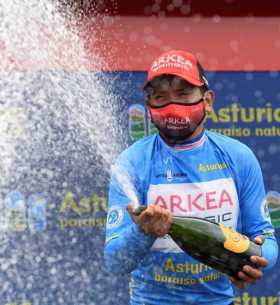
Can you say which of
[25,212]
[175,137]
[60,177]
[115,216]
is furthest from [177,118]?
[25,212]

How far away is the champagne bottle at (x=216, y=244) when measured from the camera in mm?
2336

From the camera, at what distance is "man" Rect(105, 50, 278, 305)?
2469 millimetres

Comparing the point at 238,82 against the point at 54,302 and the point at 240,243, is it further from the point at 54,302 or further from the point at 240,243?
the point at 240,243

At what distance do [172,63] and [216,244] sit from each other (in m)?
0.74

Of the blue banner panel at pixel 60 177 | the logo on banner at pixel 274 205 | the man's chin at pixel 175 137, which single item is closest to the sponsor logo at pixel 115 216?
the man's chin at pixel 175 137

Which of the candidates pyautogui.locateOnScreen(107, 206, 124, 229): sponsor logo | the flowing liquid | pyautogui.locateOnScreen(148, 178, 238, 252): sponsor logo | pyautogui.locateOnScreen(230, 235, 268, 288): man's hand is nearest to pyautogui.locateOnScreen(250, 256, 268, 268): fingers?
pyautogui.locateOnScreen(230, 235, 268, 288): man's hand

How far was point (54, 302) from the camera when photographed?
15.8ft

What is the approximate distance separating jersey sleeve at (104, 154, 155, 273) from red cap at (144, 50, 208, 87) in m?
0.39

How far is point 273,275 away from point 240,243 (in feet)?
9.06

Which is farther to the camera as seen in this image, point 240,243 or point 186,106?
point 186,106

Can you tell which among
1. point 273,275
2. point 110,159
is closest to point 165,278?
point 110,159

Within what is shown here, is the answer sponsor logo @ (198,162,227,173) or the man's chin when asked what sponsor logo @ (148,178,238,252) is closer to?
sponsor logo @ (198,162,227,173)

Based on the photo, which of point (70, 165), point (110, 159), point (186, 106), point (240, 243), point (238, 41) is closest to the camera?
point (240, 243)

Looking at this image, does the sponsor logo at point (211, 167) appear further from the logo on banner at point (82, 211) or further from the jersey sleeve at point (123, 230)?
the logo on banner at point (82, 211)
